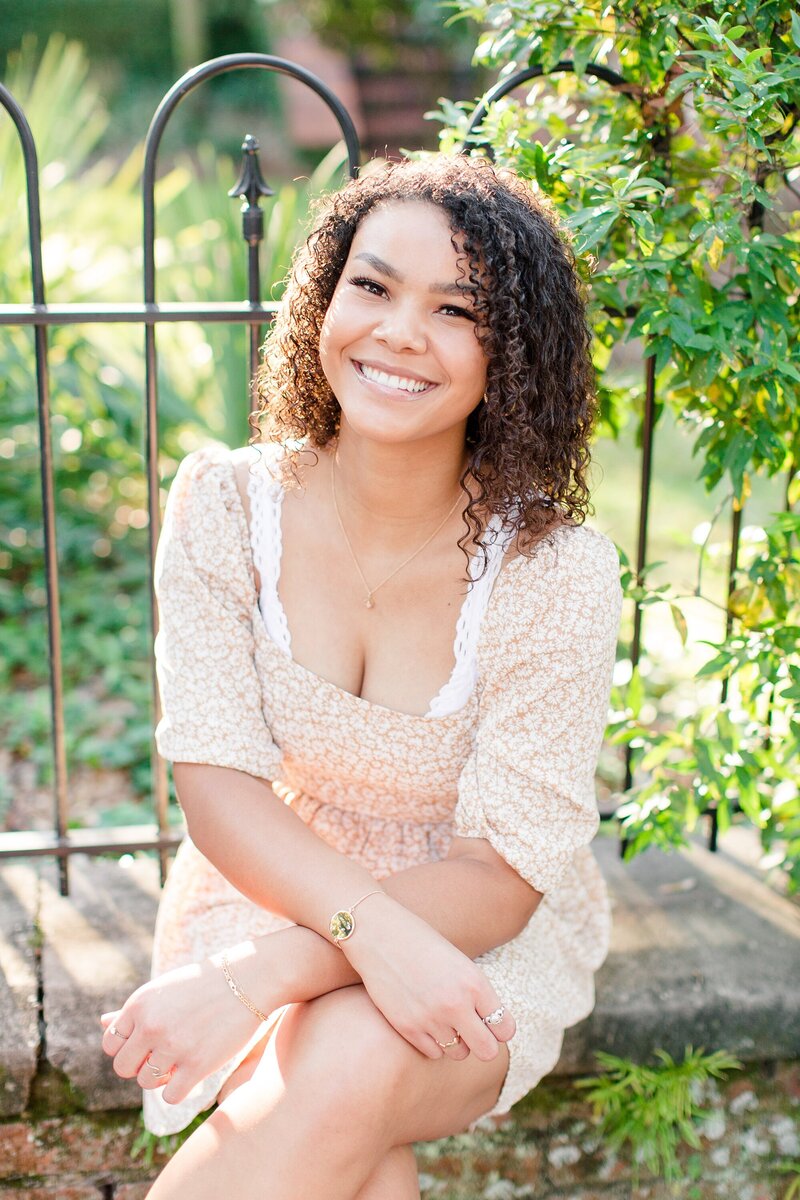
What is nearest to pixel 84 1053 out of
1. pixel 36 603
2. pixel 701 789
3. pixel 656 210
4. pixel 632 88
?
pixel 701 789

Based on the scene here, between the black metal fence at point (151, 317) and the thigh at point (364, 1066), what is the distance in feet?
2.30

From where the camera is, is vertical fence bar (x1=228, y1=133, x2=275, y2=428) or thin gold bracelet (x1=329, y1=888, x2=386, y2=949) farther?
vertical fence bar (x1=228, y1=133, x2=275, y2=428)

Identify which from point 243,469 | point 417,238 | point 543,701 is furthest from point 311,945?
point 417,238

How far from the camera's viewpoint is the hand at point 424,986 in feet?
4.88

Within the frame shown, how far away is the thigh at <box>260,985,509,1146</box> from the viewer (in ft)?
4.79

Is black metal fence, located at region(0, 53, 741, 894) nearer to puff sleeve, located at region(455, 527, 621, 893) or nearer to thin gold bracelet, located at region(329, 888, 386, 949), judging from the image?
puff sleeve, located at region(455, 527, 621, 893)

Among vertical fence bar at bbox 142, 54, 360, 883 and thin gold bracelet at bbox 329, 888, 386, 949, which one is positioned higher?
vertical fence bar at bbox 142, 54, 360, 883

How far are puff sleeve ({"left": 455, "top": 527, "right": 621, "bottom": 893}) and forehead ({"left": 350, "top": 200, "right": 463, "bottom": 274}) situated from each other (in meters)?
0.40

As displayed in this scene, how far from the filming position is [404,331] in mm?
1581

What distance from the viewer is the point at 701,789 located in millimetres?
2076

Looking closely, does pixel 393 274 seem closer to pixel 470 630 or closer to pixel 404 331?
pixel 404 331

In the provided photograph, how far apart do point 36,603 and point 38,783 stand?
767mm

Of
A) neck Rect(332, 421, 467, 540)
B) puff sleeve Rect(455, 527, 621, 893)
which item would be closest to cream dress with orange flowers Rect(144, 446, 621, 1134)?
puff sleeve Rect(455, 527, 621, 893)

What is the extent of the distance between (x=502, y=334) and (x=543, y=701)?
48 cm
